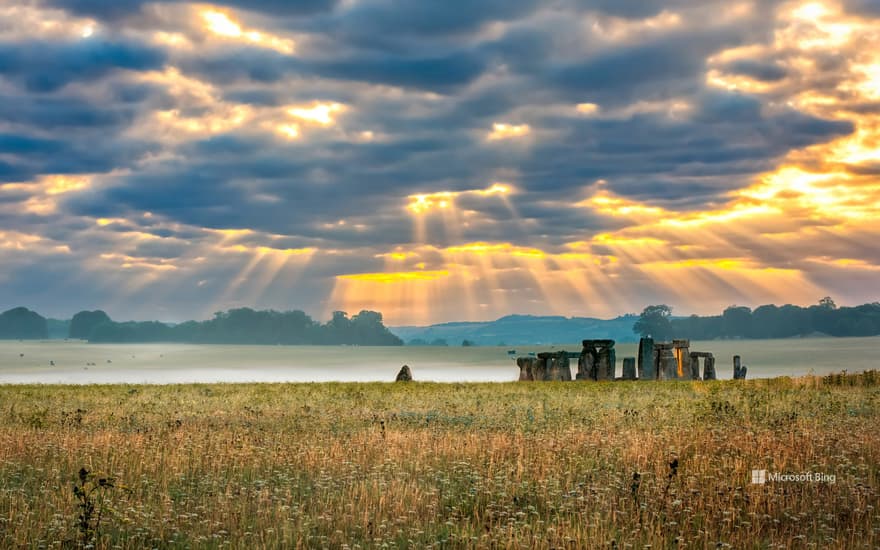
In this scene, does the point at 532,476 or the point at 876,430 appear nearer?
the point at 532,476

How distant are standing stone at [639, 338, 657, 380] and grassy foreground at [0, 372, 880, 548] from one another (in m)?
20.4

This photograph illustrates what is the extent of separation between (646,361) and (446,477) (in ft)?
120

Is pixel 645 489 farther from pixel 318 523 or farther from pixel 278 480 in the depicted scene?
pixel 278 480

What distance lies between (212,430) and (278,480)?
326 inches

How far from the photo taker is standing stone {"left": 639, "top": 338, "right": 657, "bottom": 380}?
51375mm

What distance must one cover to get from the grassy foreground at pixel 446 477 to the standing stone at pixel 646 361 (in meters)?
20.4

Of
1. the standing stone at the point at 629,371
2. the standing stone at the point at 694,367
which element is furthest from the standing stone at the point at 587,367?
the standing stone at the point at 694,367

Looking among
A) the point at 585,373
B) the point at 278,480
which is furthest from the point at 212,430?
the point at 585,373

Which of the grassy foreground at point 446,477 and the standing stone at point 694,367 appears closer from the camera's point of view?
the grassy foreground at point 446,477

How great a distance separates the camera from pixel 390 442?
71.2 feet

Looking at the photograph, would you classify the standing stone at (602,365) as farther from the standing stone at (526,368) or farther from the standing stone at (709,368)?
the standing stone at (709,368)

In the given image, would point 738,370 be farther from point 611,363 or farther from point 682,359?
point 611,363

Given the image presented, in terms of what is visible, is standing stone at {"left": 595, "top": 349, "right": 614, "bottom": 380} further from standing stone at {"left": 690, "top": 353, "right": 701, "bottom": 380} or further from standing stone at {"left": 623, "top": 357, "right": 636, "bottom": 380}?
standing stone at {"left": 690, "top": 353, "right": 701, "bottom": 380}

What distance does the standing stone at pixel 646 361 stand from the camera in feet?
169
